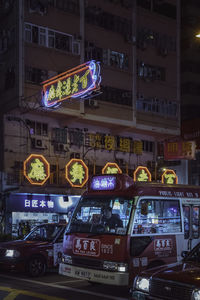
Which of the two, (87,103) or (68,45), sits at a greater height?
(68,45)

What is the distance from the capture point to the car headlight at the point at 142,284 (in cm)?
715

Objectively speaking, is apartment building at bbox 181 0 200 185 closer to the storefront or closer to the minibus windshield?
the storefront

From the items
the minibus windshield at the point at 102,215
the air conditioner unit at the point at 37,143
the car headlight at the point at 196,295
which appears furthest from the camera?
the air conditioner unit at the point at 37,143

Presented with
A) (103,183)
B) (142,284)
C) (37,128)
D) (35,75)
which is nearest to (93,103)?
(37,128)

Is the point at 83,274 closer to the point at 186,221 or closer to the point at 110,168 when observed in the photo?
the point at 186,221

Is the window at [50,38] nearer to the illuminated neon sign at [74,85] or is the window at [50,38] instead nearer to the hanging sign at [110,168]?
the illuminated neon sign at [74,85]

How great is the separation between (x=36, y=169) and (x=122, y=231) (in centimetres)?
1290

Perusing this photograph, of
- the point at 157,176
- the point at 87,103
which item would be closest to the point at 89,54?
the point at 87,103

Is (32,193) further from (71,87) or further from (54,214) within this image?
(71,87)

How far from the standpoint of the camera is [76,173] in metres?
24.0

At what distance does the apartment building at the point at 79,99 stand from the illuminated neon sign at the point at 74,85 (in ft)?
3.79

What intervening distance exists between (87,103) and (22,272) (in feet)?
46.8

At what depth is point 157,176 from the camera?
98.6 ft

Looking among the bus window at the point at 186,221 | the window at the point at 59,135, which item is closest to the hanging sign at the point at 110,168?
the window at the point at 59,135
